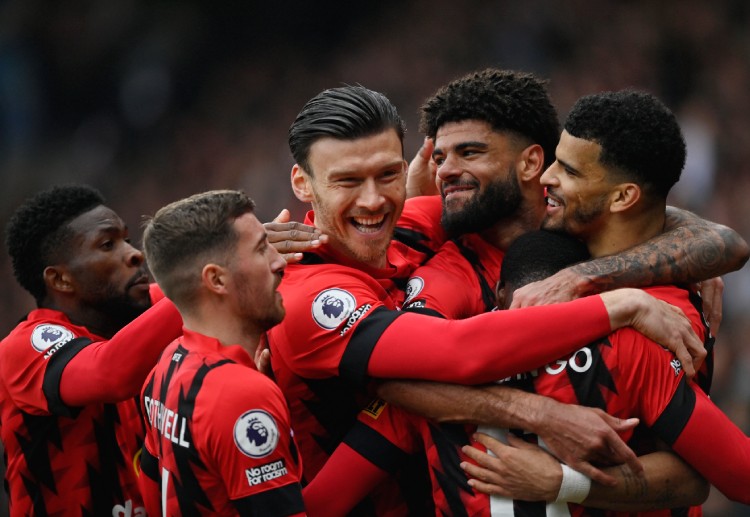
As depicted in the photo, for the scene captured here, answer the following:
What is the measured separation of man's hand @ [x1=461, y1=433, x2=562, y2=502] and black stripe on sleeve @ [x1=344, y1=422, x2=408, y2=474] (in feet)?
1.02

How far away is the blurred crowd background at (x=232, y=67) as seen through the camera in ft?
29.2

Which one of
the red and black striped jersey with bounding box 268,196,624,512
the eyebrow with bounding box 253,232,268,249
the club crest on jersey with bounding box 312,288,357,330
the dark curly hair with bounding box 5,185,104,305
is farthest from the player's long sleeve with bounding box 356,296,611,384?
the dark curly hair with bounding box 5,185,104,305

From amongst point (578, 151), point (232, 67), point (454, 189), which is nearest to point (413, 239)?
point (454, 189)

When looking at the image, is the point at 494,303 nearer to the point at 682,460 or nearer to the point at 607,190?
the point at 607,190

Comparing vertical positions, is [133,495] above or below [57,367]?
below

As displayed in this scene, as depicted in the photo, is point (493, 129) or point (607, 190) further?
point (493, 129)

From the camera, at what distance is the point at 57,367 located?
4414mm

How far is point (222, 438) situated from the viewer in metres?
3.06

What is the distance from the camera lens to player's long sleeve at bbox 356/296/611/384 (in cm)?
331

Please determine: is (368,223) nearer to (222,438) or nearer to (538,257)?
(538,257)

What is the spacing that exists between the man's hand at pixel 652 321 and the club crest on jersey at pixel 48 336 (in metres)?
2.47

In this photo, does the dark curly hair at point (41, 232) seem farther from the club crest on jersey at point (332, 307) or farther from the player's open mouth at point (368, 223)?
the club crest on jersey at point (332, 307)

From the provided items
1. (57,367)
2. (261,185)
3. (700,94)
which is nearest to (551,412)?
(57,367)

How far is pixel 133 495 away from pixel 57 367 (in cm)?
73
